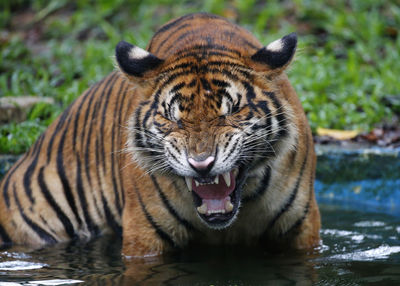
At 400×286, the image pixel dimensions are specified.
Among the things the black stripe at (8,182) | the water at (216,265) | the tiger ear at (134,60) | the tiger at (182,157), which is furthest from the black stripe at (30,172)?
the tiger ear at (134,60)

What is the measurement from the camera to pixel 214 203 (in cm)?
362

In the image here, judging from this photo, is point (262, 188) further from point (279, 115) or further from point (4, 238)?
point (4, 238)

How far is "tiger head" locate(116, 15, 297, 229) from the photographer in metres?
3.47

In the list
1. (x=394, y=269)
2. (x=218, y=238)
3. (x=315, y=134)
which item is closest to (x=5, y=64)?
(x=315, y=134)

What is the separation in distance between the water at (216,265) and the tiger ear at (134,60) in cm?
113

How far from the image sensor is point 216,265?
A: 13.6 ft

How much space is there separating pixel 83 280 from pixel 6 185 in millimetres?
1539

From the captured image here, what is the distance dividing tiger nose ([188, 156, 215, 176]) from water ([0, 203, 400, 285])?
0.70m

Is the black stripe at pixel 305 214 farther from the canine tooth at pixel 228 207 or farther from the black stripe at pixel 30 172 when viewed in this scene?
the black stripe at pixel 30 172

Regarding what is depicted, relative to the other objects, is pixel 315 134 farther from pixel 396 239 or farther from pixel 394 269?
pixel 394 269

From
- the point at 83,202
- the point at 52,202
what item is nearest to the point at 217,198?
the point at 83,202

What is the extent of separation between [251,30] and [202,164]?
7.45m

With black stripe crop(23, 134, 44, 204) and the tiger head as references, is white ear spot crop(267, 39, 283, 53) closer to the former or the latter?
the tiger head

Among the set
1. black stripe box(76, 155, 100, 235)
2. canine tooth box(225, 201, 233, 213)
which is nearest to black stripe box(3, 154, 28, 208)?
black stripe box(76, 155, 100, 235)
